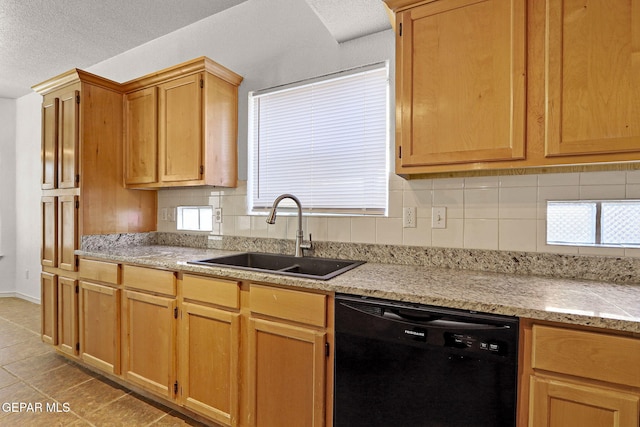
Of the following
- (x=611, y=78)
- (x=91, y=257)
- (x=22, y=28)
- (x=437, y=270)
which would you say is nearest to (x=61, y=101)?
(x=22, y=28)

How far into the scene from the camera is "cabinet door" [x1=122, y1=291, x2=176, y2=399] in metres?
1.83

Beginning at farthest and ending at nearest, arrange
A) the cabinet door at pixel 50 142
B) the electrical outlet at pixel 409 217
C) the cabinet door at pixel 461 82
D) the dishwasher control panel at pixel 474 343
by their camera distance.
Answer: the cabinet door at pixel 50 142, the electrical outlet at pixel 409 217, the cabinet door at pixel 461 82, the dishwasher control panel at pixel 474 343

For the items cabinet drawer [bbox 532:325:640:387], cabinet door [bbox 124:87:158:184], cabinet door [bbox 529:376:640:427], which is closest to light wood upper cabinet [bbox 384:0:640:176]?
cabinet drawer [bbox 532:325:640:387]

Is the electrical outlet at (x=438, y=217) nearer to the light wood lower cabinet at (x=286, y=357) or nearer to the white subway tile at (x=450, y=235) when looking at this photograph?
the white subway tile at (x=450, y=235)

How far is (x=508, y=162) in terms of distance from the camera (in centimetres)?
134

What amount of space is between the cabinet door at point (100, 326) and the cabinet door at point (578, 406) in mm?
2307

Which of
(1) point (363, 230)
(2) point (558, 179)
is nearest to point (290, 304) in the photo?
(1) point (363, 230)

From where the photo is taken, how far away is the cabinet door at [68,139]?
2338 mm

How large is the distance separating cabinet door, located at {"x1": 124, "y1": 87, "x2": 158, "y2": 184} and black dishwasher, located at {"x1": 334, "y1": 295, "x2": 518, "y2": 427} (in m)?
1.93

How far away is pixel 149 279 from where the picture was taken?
1903 mm

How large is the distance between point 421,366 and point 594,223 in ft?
3.57

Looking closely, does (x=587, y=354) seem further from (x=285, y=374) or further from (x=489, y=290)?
(x=285, y=374)

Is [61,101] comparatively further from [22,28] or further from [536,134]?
[536,134]

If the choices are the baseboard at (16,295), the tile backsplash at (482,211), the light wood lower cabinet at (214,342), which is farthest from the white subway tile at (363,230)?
the baseboard at (16,295)
